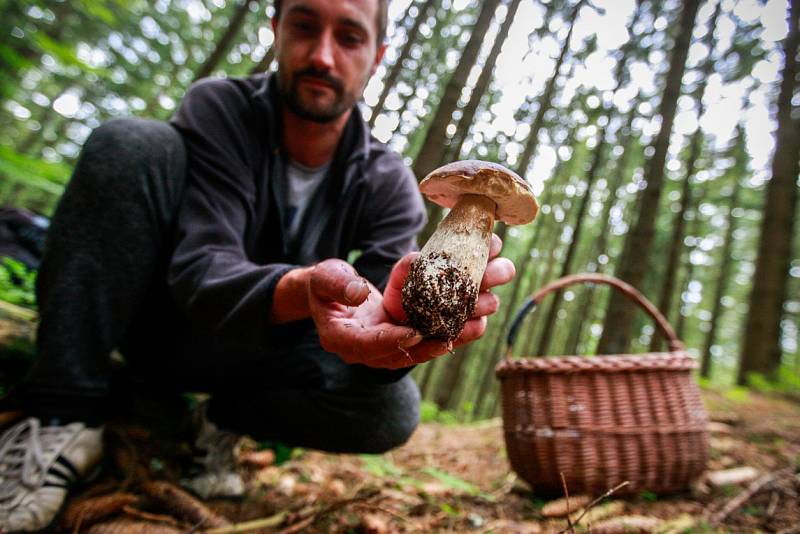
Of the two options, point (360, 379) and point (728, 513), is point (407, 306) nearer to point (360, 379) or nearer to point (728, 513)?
point (360, 379)

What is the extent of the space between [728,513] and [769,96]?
413 inches

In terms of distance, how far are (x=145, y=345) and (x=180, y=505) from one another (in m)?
0.85

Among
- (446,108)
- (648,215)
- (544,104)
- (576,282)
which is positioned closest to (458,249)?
(576,282)

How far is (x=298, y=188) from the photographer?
2.32 m

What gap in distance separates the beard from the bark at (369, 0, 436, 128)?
5.73 metres

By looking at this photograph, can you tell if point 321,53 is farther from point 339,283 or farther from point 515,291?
point 515,291

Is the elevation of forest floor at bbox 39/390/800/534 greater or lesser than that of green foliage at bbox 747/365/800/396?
lesser

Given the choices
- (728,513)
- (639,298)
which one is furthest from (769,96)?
(728,513)

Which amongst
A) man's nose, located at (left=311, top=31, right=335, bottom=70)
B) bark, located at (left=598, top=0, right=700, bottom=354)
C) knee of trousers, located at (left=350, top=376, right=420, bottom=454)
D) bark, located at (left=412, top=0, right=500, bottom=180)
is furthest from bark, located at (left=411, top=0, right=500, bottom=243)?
bark, located at (left=598, top=0, right=700, bottom=354)

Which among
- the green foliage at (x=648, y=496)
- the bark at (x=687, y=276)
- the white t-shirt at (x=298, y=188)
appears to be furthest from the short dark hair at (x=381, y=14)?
the bark at (x=687, y=276)

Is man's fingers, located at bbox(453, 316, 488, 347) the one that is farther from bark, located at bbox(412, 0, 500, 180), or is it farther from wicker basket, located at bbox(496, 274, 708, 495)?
bark, located at bbox(412, 0, 500, 180)

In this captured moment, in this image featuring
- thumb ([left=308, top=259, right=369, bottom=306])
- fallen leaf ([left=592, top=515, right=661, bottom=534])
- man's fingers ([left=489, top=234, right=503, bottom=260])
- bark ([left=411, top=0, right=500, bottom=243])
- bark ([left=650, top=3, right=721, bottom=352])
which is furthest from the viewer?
bark ([left=650, top=3, right=721, bottom=352])

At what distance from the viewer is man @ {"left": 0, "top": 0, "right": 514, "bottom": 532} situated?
1.40m

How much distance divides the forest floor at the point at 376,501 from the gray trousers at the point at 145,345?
269mm
